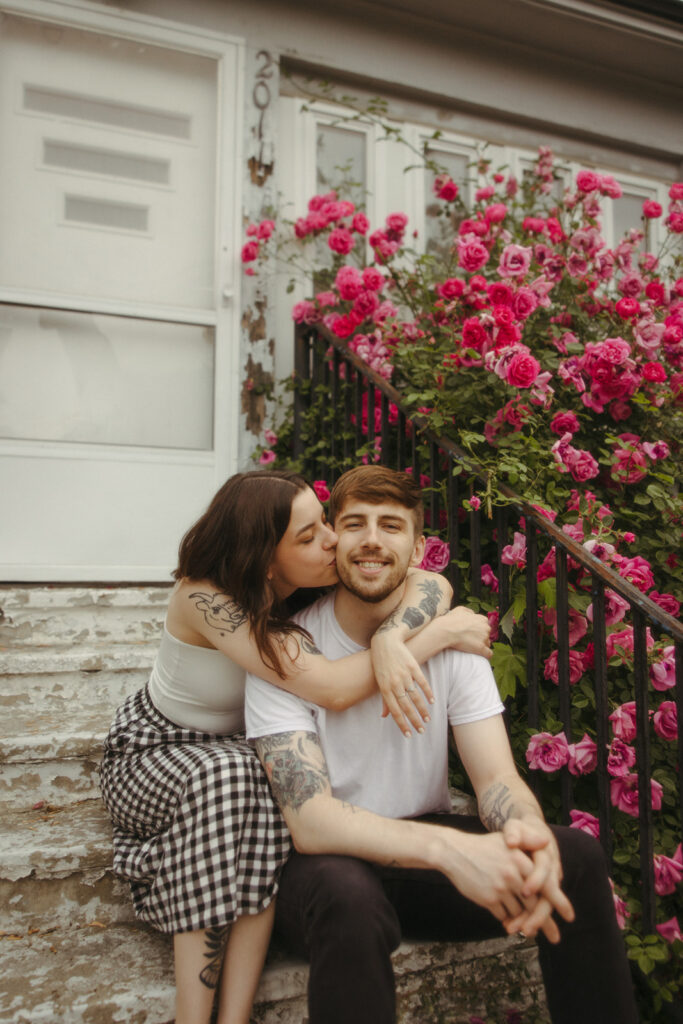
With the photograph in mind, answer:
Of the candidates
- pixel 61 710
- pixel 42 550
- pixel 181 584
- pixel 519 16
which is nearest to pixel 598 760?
pixel 181 584

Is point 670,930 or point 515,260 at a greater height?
point 515,260

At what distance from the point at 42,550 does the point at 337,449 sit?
1.51 meters

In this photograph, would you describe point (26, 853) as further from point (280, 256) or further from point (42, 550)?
point (280, 256)

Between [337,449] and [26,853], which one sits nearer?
[26,853]

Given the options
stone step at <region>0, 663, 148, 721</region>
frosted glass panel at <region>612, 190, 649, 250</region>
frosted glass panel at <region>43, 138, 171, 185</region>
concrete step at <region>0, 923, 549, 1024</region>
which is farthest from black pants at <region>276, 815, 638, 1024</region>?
frosted glass panel at <region>612, 190, 649, 250</region>

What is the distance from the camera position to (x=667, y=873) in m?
1.75

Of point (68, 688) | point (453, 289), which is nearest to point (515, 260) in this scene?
point (453, 289)

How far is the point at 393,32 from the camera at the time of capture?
426cm

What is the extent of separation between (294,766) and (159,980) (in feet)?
1.94

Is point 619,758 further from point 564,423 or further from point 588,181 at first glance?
point 588,181

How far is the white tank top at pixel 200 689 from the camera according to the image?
1.90 meters

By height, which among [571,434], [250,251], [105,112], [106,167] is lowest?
[571,434]

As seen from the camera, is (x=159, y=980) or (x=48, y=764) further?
(x=48, y=764)

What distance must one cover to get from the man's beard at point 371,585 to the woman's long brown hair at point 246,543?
0.18 m
